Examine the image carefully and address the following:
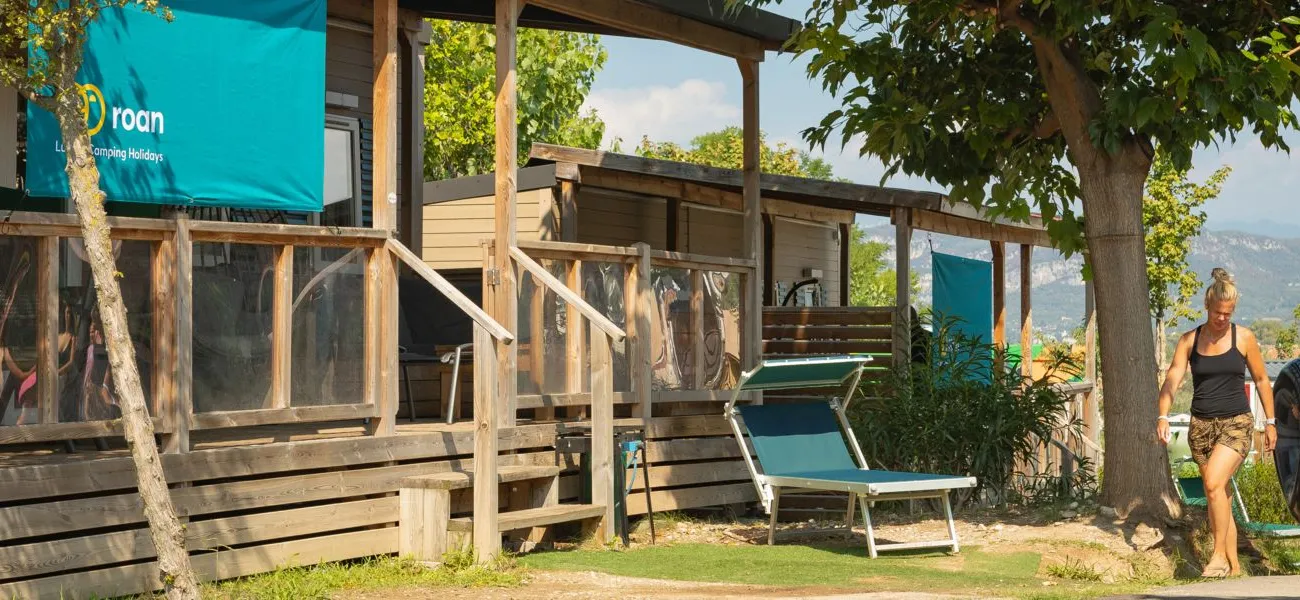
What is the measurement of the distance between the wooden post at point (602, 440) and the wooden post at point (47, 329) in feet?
10.5

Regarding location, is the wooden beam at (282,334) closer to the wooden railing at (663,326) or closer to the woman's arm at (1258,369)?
the wooden railing at (663,326)

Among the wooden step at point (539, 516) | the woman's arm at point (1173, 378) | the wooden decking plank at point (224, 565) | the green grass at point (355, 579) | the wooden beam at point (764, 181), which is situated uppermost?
the wooden beam at point (764, 181)

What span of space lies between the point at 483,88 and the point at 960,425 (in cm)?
2349

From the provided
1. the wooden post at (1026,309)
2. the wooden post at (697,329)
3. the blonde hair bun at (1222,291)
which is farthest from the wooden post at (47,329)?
the wooden post at (1026,309)

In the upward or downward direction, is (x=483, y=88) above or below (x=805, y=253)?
above

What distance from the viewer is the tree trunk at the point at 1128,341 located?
9594 mm

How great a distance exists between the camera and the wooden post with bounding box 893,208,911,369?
12.7 m

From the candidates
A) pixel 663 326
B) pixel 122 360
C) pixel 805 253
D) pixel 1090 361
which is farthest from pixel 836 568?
pixel 805 253

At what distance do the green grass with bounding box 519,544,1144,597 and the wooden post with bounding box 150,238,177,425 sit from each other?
2066 mm

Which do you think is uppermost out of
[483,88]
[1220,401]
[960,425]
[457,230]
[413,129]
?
[483,88]

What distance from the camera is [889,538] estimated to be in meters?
9.57

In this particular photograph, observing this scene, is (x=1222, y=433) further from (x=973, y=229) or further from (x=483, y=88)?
(x=483, y=88)

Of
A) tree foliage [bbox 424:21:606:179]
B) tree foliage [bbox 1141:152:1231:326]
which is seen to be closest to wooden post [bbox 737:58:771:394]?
tree foliage [bbox 1141:152:1231:326]

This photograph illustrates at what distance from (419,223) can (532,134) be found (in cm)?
2327
